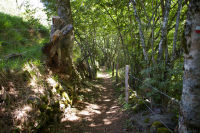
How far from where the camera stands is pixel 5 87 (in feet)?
11.6

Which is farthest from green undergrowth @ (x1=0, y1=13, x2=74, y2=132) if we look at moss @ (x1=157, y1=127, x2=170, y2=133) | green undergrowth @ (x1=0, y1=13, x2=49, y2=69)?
moss @ (x1=157, y1=127, x2=170, y2=133)

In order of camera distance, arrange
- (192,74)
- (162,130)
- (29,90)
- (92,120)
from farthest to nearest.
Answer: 1. (92,120)
2. (29,90)
3. (162,130)
4. (192,74)

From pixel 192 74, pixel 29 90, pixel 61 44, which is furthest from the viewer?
pixel 61 44

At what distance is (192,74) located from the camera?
91.8 inches

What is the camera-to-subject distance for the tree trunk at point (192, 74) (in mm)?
2213

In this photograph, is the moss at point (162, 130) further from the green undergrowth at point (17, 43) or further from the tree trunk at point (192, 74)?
the green undergrowth at point (17, 43)

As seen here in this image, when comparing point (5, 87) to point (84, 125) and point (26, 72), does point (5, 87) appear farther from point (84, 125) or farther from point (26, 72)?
point (84, 125)

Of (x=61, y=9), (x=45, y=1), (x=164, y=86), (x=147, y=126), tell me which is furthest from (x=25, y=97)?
(x=45, y=1)

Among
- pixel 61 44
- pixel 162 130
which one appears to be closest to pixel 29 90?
pixel 61 44

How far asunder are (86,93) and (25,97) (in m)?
4.75

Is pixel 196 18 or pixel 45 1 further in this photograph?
pixel 45 1

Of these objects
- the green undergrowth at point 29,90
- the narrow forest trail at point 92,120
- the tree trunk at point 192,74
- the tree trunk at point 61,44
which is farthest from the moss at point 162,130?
the tree trunk at point 61,44

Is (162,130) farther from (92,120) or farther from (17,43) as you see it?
(17,43)

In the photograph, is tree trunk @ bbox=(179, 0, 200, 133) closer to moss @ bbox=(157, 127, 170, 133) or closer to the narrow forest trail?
moss @ bbox=(157, 127, 170, 133)
